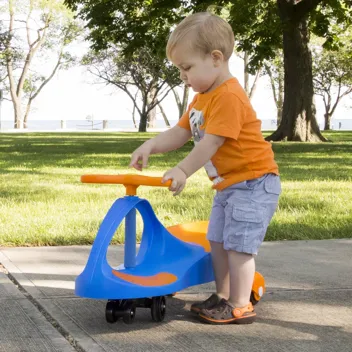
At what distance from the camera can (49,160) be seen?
560 inches

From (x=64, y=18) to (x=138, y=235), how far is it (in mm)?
51610

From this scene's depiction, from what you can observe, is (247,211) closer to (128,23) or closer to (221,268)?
(221,268)

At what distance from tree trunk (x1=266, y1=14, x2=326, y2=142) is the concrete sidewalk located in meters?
17.0

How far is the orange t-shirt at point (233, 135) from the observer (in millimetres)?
3141

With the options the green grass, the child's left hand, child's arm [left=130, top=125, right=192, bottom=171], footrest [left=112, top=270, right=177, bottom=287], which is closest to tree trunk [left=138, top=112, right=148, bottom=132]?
the green grass

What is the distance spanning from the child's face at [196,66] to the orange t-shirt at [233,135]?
0.06 metres

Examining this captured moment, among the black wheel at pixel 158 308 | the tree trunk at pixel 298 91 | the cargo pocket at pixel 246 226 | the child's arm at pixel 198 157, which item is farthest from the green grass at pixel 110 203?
the tree trunk at pixel 298 91

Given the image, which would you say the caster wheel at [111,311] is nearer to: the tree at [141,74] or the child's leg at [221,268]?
the child's leg at [221,268]

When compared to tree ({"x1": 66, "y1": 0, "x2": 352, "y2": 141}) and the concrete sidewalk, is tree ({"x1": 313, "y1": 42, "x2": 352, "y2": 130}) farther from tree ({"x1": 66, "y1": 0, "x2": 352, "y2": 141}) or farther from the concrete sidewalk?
the concrete sidewalk

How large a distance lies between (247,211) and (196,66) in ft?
2.09

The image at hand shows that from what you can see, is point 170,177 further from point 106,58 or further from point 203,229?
point 106,58

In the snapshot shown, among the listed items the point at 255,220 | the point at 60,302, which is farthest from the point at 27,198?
the point at 255,220

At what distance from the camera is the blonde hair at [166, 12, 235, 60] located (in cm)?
313

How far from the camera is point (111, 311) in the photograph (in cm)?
311
